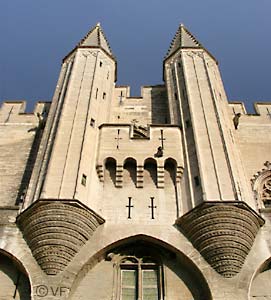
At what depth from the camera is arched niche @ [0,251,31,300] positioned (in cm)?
1055

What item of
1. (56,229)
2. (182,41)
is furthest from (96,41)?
(56,229)

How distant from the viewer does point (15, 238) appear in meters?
11.1

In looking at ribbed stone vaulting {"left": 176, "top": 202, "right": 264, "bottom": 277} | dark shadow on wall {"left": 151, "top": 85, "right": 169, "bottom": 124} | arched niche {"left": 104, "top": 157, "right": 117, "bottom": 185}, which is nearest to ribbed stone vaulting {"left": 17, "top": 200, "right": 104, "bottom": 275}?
arched niche {"left": 104, "top": 157, "right": 117, "bottom": 185}

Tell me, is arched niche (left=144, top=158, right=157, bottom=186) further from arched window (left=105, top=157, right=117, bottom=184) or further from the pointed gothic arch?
the pointed gothic arch

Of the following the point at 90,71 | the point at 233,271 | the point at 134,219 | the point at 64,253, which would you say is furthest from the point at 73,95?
the point at 233,271

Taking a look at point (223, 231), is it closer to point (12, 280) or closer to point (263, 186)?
point (263, 186)

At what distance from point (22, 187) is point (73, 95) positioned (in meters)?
3.53

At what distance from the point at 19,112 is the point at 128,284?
30.1ft

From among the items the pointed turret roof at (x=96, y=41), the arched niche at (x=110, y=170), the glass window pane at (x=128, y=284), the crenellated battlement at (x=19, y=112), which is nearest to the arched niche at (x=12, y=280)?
the glass window pane at (x=128, y=284)

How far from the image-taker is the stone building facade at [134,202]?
35.0 ft

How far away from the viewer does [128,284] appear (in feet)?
36.8

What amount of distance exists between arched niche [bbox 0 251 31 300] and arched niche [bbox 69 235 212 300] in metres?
1.15

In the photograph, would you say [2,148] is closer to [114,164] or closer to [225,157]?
[114,164]

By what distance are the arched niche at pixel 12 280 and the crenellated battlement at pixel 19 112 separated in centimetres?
708
